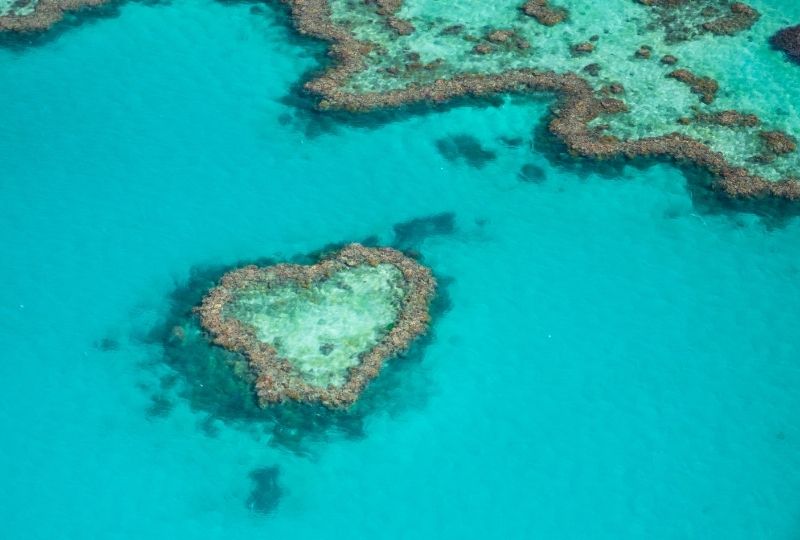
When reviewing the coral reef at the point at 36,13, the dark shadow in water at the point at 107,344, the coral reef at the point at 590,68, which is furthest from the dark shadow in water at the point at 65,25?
the dark shadow in water at the point at 107,344

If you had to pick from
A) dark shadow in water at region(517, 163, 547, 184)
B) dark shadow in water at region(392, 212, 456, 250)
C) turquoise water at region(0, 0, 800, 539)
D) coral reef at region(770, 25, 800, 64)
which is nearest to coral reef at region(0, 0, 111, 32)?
turquoise water at region(0, 0, 800, 539)

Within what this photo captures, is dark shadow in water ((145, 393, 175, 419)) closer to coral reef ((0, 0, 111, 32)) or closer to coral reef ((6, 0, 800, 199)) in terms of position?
coral reef ((6, 0, 800, 199))

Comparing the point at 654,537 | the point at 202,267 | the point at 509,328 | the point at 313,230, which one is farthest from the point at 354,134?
the point at 654,537

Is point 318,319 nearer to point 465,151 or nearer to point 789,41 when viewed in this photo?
point 465,151

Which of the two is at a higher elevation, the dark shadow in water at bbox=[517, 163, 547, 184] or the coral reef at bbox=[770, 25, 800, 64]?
the coral reef at bbox=[770, 25, 800, 64]

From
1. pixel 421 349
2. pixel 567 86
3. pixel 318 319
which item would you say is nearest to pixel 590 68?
pixel 567 86

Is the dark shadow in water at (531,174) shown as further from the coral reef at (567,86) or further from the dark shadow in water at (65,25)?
the dark shadow in water at (65,25)
